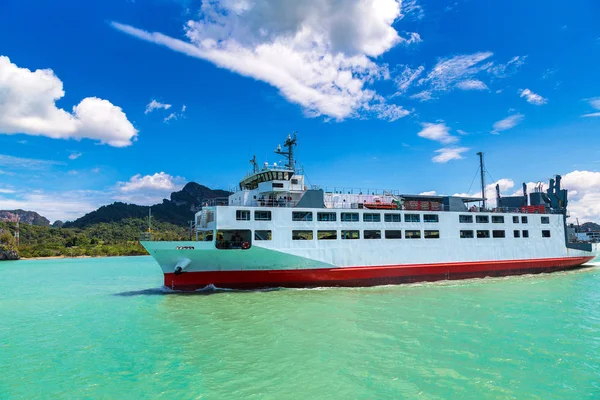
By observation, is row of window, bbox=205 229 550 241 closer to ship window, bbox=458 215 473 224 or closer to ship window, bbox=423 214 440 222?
ship window, bbox=458 215 473 224

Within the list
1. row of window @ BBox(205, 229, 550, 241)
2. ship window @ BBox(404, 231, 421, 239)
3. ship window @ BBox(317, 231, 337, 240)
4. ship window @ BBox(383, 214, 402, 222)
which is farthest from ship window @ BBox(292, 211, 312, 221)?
ship window @ BBox(404, 231, 421, 239)

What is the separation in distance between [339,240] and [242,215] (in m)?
6.33

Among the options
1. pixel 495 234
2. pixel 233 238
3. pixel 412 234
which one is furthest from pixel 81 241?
pixel 495 234

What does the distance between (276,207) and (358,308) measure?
26.5 feet

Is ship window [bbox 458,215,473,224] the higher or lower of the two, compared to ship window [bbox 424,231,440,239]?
higher

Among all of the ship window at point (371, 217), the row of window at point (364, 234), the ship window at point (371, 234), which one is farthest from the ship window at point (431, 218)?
the ship window at point (371, 234)

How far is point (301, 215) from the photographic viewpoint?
70.5 ft

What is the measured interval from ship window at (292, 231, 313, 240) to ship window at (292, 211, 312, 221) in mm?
872

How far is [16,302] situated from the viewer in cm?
1892

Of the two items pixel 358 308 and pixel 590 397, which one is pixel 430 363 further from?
pixel 358 308

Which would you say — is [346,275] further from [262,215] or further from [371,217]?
[262,215]

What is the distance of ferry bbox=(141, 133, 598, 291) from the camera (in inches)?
762

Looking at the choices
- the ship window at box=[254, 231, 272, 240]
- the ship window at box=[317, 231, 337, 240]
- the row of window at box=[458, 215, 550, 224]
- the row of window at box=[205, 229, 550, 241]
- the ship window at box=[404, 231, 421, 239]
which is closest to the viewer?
the ship window at box=[254, 231, 272, 240]

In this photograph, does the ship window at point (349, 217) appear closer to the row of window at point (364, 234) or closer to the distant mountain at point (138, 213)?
the row of window at point (364, 234)
